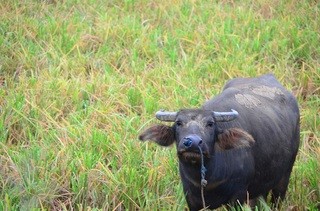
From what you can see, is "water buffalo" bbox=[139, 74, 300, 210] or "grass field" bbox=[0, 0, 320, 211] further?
"grass field" bbox=[0, 0, 320, 211]

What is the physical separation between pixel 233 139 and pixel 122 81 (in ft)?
8.90

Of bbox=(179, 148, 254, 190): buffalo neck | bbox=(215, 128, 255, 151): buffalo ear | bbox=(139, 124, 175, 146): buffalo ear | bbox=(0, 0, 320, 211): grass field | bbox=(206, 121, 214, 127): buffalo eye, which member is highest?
bbox=(206, 121, 214, 127): buffalo eye

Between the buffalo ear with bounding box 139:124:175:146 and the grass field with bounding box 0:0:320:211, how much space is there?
49 cm

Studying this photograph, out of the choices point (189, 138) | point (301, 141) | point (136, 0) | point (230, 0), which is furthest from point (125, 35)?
point (189, 138)

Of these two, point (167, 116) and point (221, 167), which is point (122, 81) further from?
point (221, 167)

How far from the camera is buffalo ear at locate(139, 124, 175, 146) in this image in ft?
13.0

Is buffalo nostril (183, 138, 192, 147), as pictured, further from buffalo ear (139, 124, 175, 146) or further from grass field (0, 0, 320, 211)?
grass field (0, 0, 320, 211)

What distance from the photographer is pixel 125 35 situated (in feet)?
24.8

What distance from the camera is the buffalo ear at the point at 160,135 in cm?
397

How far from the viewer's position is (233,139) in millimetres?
3852

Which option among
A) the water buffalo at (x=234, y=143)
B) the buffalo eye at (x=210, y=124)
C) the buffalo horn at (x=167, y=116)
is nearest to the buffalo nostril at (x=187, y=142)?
the water buffalo at (x=234, y=143)

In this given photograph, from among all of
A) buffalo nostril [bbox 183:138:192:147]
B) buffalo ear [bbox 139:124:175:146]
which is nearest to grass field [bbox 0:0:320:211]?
buffalo ear [bbox 139:124:175:146]

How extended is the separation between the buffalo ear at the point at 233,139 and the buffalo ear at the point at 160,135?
0.32 meters

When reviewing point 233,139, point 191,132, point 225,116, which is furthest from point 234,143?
point 191,132
